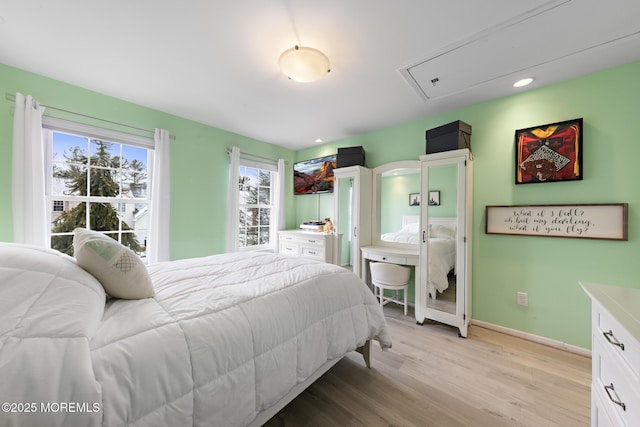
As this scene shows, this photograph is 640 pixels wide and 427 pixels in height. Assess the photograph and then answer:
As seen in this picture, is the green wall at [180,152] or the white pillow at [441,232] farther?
the white pillow at [441,232]

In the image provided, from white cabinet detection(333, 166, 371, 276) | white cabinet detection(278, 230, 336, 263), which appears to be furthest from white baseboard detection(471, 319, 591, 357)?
white cabinet detection(278, 230, 336, 263)

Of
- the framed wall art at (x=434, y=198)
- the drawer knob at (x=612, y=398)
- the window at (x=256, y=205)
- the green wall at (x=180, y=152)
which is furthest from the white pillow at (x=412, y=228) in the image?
the green wall at (x=180, y=152)

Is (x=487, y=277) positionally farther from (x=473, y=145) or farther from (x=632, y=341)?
(x=632, y=341)

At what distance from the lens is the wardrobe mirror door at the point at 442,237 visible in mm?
2408

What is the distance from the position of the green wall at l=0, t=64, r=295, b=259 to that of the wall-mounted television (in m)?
0.65

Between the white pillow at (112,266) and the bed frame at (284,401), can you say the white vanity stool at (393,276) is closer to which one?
the bed frame at (284,401)

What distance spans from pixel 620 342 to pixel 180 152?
3.72m

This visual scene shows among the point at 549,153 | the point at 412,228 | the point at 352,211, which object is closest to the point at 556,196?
the point at 549,153

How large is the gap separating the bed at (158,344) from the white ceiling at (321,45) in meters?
1.53

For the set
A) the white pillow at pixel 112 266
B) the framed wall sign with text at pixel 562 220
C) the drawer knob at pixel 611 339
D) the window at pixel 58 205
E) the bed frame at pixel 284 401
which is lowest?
the bed frame at pixel 284 401

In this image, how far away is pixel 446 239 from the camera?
248 cm

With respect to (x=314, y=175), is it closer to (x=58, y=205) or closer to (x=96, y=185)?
(x=96, y=185)

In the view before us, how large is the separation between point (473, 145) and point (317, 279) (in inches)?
91.5

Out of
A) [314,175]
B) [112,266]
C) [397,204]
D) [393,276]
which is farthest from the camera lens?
[314,175]
